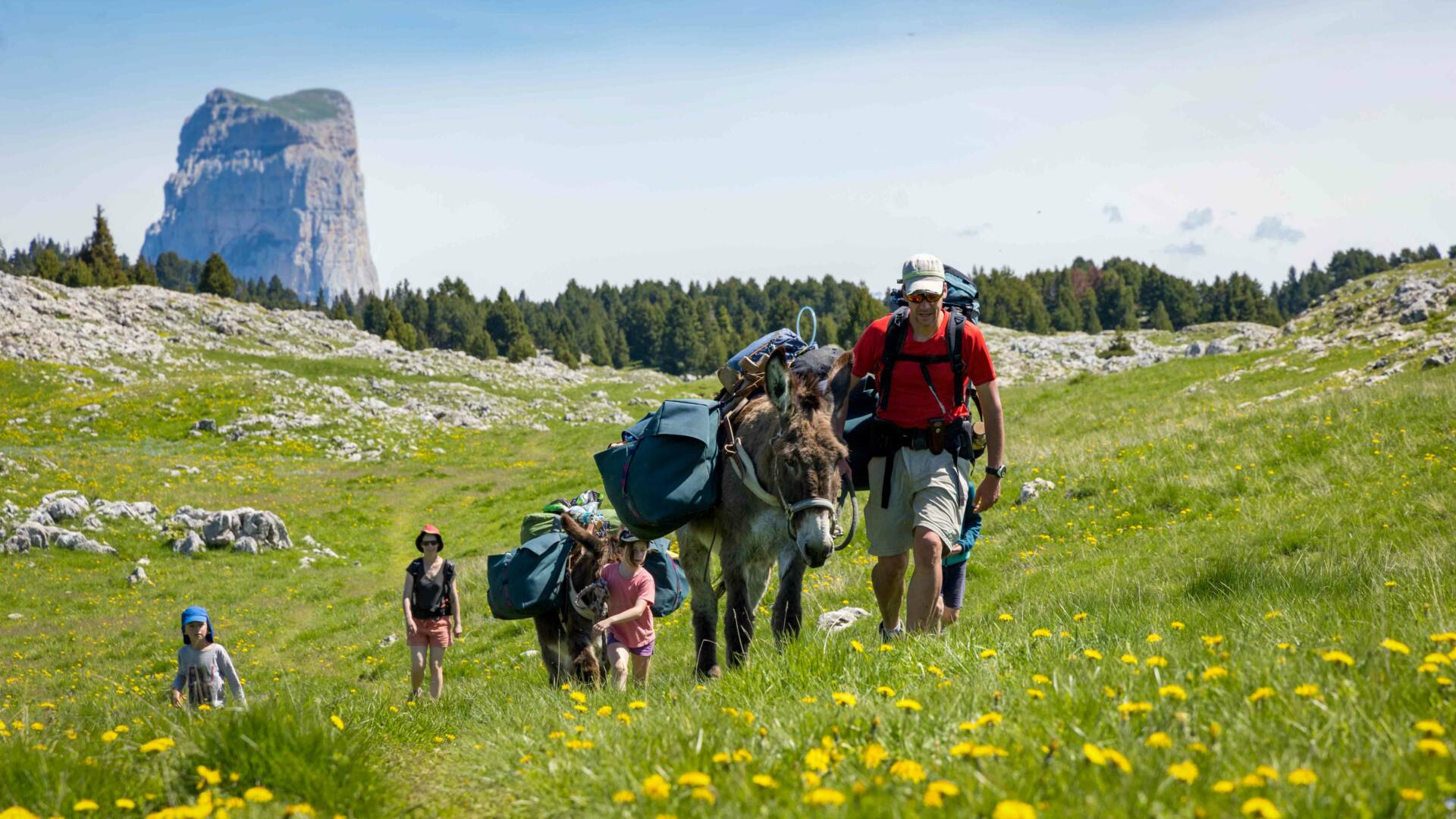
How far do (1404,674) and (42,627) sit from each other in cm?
2198

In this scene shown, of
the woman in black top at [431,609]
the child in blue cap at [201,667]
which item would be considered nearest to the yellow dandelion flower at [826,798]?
the child in blue cap at [201,667]

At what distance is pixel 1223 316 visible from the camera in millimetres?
139250

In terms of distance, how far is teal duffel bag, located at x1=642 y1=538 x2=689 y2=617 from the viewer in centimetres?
901

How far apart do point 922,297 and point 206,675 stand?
8.20 meters

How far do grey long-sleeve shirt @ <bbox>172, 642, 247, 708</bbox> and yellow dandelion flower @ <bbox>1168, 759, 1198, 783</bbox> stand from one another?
9267mm

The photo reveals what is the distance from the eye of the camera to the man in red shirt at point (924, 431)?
644cm

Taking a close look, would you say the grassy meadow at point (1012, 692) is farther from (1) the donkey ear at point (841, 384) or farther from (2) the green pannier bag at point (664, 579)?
(1) the donkey ear at point (841, 384)

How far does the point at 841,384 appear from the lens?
689 cm

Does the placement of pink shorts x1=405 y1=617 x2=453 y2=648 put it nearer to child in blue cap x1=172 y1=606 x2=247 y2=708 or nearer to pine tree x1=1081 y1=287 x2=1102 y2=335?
child in blue cap x1=172 y1=606 x2=247 y2=708

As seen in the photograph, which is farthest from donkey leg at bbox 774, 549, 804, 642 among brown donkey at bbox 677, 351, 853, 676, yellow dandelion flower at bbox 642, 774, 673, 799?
yellow dandelion flower at bbox 642, 774, 673, 799

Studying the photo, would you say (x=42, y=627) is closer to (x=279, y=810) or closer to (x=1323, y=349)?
(x=279, y=810)

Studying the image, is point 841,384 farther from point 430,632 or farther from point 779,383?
point 430,632

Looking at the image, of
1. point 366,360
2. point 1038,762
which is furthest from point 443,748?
point 366,360

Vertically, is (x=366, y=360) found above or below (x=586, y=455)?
above
